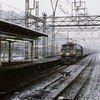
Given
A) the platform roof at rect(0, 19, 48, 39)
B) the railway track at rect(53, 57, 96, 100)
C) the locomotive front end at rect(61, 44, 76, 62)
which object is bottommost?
the railway track at rect(53, 57, 96, 100)

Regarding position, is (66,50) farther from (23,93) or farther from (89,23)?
(23,93)

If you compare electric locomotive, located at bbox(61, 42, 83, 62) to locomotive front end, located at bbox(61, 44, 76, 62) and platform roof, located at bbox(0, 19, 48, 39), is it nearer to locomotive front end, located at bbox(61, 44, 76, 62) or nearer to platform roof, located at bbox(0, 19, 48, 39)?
locomotive front end, located at bbox(61, 44, 76, 62)

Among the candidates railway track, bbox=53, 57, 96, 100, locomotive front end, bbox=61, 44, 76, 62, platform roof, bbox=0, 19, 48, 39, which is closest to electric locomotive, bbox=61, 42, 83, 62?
locomotive front end, bbox=61, 44, 76, 62

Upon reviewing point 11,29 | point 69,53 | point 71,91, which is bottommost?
point 71,91

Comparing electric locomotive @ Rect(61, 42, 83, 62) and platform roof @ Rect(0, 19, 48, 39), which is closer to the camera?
platform roof @ Rect(0, 19, 48, 39)

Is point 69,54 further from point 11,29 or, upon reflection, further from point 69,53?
point 11,29

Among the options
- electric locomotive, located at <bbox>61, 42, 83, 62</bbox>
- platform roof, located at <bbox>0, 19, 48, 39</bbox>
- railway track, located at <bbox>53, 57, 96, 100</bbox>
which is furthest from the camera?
electric locomotive, located at <bbox>61, 42, 83, 62</bbox>

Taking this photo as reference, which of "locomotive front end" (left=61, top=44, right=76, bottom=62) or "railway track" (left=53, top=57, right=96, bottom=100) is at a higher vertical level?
"locomotive front end" (left=61, top=44, right=76, bottom=62)

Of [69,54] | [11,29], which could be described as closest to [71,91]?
[11,29]

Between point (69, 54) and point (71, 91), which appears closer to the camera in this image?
point (71, 91)

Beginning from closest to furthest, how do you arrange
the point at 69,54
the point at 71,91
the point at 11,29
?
the point at 71,91
the point at 11,29
the point at 69,54

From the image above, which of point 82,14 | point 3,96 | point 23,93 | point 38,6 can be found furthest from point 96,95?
point 38,6

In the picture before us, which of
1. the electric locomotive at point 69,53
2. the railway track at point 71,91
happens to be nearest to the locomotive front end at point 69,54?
the electric locomotive at point 69,53

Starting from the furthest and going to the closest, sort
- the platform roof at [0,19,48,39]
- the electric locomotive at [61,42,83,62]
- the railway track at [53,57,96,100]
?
the electric locomotive at [61,42,83,62] → the platform roof at [0,19,48,39] → the railway track at [53,57,96,100]
